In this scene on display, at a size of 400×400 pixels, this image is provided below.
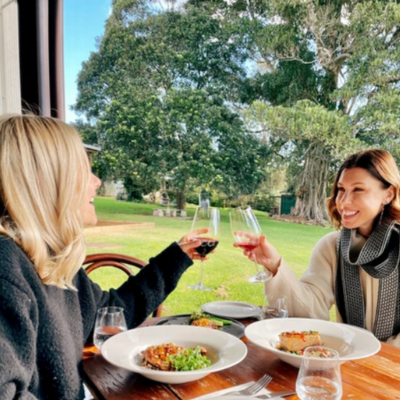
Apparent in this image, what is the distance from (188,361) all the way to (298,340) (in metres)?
0.27

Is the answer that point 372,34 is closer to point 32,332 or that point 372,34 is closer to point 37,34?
point 37,34

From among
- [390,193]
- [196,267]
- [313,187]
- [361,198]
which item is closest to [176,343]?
[361,198]

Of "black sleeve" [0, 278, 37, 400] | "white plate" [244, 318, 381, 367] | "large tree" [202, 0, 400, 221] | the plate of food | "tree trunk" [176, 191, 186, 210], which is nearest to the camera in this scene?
"black sleeve" [0, 278, 37, 400]

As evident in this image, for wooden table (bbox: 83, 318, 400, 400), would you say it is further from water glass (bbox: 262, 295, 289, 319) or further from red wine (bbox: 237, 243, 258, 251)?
red wine (bbox: 237, 243, 258, 251)

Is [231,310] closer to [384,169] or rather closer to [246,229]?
[246,229]

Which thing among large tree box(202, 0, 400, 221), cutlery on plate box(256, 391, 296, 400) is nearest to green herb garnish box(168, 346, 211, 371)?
cutlery on plate box(256, 391, 296, 400)

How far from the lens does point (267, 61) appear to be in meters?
4.13

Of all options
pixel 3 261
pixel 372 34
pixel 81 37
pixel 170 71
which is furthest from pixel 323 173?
pixel 3 261

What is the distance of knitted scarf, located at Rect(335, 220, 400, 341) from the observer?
4.28 feet

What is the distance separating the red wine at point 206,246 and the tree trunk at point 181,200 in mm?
2979

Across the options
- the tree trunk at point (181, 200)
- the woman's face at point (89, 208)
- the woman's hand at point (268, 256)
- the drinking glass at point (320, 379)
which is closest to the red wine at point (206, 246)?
the woman's hand at point (268, 256)

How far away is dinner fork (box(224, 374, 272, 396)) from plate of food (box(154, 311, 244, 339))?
21 centimetres

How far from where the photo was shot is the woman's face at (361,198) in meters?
1.37

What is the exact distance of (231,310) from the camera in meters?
1.22
